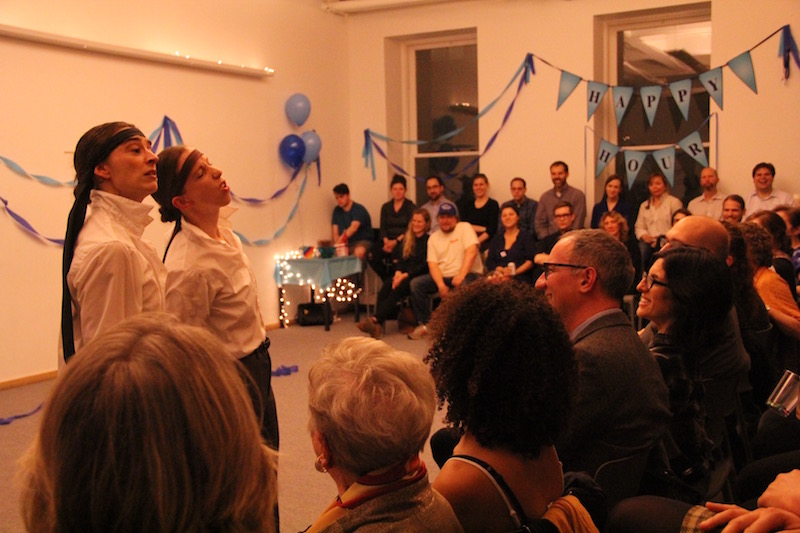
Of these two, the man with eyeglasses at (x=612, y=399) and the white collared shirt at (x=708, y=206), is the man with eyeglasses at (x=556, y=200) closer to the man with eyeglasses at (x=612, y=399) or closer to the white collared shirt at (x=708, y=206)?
the white collared shirt at (x=708, y=206)

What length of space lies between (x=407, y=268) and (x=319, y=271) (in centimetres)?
85

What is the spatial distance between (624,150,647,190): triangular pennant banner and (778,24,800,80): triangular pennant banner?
1471 mm

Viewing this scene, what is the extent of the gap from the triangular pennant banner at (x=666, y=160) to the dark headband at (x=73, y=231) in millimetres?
6849

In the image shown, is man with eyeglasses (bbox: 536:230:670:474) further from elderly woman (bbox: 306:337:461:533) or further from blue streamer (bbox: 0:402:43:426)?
blue streamer (bbox: 0:402:43:426)

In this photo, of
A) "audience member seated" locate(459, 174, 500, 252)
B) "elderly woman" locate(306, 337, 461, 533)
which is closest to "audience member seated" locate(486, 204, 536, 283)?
"audience member seated" locate(459, 174, 500, 252)

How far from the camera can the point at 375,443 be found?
1.34 metres

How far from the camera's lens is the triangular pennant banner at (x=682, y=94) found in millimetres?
7895

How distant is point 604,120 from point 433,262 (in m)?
2.41

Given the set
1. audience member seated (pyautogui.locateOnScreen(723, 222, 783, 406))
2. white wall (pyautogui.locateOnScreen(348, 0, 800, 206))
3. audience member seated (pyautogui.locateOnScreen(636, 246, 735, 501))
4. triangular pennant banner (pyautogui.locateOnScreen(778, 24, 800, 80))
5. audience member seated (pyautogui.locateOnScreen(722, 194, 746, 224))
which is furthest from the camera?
white wall (pyautogui.locateOnScreen(348, 0, 800, 206))

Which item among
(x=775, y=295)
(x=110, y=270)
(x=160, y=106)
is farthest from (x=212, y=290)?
(x=160, y=106)

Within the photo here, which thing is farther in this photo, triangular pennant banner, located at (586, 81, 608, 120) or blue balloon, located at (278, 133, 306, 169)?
blue balloon, located at (278, 133, 306, 169)

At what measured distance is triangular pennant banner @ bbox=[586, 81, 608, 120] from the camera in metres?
8.15

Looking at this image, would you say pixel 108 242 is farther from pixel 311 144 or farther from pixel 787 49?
pixel 787 49

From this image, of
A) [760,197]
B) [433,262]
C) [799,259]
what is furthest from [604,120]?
[799,259]
